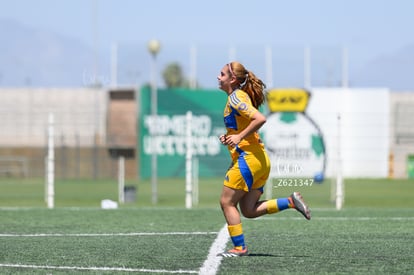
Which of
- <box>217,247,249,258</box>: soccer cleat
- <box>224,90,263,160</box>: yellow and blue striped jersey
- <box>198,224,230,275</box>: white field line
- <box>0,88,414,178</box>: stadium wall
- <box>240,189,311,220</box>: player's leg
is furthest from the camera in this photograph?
<box>0,88,414,178</box>: stadium wall

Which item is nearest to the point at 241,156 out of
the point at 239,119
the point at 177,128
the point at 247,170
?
the point at 247,170

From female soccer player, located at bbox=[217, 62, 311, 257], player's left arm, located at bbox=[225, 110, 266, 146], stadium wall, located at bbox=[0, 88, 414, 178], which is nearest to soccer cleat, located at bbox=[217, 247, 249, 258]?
female soccer player, located at bbox=[217, 62, 311, 257]

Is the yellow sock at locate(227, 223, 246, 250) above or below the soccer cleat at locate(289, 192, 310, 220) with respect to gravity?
below

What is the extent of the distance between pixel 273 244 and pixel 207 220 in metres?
4.17

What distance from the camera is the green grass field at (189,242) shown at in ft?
27.9

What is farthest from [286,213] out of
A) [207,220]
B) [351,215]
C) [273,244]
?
[273,244]

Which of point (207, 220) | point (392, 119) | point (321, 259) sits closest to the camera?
point (321, 259)

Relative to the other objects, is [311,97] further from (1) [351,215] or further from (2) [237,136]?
(2) [237,136]

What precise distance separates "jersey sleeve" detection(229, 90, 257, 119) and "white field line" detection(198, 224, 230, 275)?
1.31 meters

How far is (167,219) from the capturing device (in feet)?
49.3

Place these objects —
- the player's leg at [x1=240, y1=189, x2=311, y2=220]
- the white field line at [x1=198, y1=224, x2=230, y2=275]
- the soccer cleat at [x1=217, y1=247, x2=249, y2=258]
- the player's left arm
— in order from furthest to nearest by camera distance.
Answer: the player's leg at [x1=240, y1=189, x2=311, y2=220] → the soccer cleat at [x1=217, y1=247, x2=249, y2=258] → the player's left arm → the white field line at [x1=198, y1=224, x2=230, y2=275]

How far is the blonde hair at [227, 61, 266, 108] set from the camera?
9.43m

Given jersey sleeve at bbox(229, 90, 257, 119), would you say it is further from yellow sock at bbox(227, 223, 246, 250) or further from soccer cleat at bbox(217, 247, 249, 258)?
soccer cleat at bbox(217, 247, 249, 258)

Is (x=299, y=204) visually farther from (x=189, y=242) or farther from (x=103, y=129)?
(x=103, y=129)
